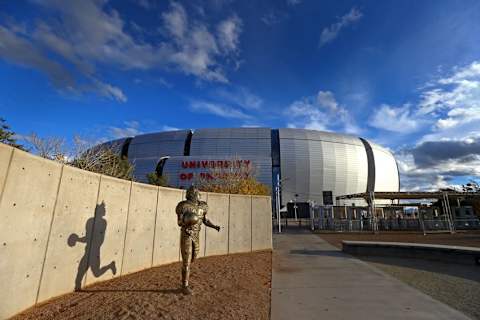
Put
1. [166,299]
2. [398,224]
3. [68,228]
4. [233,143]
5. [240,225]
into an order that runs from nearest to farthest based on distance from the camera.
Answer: [166,299] → [68,228] → [240,225] → [398,224] → [233,143]

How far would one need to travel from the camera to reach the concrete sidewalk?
4059 millimetres

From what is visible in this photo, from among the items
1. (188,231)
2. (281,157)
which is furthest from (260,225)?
(281,157)

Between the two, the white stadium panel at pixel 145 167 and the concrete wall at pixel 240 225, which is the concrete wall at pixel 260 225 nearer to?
the concrete wall at pixel 240 225

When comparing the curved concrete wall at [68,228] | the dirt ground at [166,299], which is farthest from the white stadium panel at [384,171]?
the dirt ground at [166,299]

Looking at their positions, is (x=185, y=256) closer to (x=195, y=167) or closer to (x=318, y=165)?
(x=195, y=167)

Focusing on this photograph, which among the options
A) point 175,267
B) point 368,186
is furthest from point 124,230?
point 368,186

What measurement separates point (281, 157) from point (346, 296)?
A: 6141 cm

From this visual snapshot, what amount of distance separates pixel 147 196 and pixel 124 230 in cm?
116

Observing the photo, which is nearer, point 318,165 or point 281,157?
point 281,157

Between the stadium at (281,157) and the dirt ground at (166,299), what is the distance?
53.8 metres

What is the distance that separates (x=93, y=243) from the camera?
5371mm

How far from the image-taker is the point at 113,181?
19.9ft

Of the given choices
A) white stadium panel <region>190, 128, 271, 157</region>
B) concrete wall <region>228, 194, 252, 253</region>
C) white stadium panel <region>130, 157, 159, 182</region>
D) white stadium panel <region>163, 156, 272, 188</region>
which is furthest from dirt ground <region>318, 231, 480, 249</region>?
white stadium panel <region>130, 157, 159, 182</region>

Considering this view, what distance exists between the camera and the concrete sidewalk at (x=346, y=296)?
4.06m
